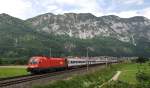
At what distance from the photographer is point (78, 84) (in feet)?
201

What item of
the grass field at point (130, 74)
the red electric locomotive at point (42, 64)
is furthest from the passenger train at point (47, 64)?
the grass field at point (130, 74)

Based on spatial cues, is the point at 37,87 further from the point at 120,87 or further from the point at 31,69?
the point at 31,69

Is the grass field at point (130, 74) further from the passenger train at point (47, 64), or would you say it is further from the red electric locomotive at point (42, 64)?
the red electric locomotive at point (42, 64)

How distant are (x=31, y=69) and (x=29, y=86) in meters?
27.6

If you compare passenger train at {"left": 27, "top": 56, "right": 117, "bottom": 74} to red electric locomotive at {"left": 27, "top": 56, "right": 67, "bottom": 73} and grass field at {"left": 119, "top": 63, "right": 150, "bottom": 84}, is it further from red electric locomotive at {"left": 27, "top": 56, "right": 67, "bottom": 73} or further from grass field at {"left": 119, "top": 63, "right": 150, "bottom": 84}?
grass field at {"left": 119, "top": 63, "right": 150, "bottom": 84}

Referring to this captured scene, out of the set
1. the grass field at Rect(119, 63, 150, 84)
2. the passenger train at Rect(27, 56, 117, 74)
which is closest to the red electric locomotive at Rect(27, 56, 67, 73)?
the passenger train at Rect(27, 56, 117, 74)

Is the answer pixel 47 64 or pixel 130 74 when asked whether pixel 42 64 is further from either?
pixel 130 74

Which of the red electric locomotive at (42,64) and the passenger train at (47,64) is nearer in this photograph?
the red electric locomotive at (42,64)

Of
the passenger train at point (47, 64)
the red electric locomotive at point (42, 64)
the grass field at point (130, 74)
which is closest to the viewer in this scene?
the red electric locomotive at point (42, 64)

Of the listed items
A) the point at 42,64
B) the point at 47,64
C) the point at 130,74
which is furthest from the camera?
the point at 130,74

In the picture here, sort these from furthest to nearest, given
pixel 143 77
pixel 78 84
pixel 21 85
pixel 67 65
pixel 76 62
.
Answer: pixel 76 62
pixel 67 65
pixel 143 77
pixel 78 84
pixel 21 85

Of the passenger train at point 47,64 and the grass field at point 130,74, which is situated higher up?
the passenger train at point 47,64

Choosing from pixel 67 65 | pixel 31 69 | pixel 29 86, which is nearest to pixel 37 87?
pixel 29 86

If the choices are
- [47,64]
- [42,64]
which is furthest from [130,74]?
[42,64]
